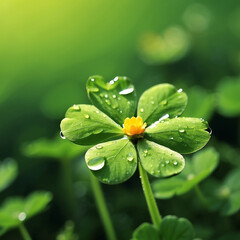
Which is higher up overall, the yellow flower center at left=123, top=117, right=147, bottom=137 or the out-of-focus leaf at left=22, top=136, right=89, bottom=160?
the yellow flower center at left=123, top=117, right=147, bottom=137

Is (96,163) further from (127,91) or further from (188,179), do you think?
(188,179)

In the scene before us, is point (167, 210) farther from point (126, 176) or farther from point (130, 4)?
point (130, 4)

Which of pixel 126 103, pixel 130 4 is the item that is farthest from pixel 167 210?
pixel 130 4

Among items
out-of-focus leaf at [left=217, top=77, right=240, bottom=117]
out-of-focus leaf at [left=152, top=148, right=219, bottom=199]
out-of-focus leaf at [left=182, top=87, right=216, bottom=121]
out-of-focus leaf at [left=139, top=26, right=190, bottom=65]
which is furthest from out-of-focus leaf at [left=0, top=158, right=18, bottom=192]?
out-of-focus leaf at [left=139, top=26, right=190, bottom=65]

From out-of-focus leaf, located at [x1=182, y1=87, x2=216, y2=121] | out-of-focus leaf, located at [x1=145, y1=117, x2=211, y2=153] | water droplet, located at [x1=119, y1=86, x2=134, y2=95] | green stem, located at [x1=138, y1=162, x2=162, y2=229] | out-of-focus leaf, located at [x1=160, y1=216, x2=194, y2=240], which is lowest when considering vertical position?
out-of-focus leaf, located at [x1=182, y1=87, x2=216, y2=121]

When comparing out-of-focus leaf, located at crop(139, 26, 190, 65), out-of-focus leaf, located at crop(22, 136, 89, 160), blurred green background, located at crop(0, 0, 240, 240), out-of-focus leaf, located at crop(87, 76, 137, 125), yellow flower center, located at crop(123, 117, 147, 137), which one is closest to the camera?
yellow flower center, located at crop(123, 117, 147, 137)

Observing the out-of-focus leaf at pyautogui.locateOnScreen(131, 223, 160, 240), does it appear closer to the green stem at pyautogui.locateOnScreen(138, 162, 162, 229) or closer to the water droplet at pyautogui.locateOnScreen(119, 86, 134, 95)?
the green stem at pyautogui.locateOnScreen(138, 162, 162, 229)

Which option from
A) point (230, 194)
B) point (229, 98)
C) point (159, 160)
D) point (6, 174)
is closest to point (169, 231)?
point (159, 160)
